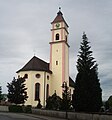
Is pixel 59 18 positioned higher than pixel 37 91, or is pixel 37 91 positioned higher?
pixel 59 18

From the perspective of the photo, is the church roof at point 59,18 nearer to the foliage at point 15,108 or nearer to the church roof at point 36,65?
the church roof at point 36,65

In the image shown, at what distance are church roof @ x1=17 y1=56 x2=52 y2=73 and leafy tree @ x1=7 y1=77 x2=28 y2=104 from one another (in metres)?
6.25

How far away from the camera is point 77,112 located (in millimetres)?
35969

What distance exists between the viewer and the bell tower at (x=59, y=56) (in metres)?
65.3

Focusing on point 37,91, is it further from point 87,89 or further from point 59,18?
point 87,89

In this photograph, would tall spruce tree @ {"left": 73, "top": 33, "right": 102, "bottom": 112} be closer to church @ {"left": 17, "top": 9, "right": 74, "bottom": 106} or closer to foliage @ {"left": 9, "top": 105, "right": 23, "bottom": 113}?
foliage @ {"left": 9, "top": 105, "right": 23, "bottom": 113}

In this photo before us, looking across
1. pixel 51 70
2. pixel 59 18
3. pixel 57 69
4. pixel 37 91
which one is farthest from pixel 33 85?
pixel 59 18

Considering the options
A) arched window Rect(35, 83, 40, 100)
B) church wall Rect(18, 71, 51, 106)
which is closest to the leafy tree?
church wall Rect(18, 71, 51, 106)

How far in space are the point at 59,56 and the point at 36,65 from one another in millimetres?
5904

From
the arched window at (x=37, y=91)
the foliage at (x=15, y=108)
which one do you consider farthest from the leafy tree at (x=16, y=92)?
the arched window at (x=37, y=91)

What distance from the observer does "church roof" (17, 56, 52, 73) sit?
63.9 meters

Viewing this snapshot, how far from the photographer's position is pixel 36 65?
2571 inches

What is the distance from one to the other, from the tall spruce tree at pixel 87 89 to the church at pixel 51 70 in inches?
1061

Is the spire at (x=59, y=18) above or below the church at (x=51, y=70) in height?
above
